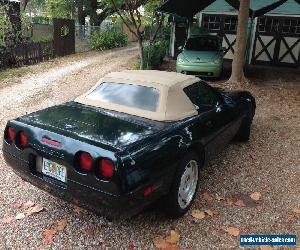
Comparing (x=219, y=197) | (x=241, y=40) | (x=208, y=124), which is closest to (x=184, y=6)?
(x=241, y=40)

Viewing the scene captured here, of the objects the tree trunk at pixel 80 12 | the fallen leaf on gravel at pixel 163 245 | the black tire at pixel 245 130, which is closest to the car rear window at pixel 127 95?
the fallen leaf on gravel at pixel 163 245

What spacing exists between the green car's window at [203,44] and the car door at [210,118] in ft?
23.8

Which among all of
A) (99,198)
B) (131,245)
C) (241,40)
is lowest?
(131,245)

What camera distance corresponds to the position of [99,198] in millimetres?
2998

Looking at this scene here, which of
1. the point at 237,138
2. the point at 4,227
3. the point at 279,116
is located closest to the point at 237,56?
the point at 279,116

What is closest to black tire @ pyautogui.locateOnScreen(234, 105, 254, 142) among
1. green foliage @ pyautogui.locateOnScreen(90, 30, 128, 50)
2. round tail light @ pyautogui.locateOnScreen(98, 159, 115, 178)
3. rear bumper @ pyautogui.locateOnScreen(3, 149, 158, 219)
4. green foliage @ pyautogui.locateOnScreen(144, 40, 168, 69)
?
rear bumper @ pyautogui.locateOnScreen(3, 149, 158, 219)

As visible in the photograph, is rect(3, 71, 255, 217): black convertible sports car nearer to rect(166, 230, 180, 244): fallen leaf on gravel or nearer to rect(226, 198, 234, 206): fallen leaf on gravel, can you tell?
rect(166, 230, 180, 244): fallen leaf on gravel

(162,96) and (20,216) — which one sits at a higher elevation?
(162,96)

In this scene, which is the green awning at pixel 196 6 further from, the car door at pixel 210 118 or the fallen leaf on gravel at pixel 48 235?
the fallen leaf on gravel at pixel 48 235

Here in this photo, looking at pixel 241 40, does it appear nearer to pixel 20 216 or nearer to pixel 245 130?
pixel 245 130

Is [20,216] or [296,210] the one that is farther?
[296,210]

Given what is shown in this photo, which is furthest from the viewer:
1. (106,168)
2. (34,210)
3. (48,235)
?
(34,210)

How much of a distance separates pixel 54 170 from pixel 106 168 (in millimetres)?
630

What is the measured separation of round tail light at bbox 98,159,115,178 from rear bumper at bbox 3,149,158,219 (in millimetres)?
162
